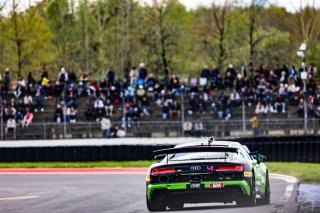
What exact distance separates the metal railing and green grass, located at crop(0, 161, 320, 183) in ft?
22.9

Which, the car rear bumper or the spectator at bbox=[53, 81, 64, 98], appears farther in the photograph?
the spectator at bbox=[53, 81, 64, 98]

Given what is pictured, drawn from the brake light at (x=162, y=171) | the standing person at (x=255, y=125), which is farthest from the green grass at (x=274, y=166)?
the brake light at (x=162, y=171)

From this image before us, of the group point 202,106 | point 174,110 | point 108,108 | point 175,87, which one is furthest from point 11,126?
point 202,106

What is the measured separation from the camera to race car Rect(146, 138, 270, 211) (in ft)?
48.5

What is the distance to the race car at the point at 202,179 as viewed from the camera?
48.5ft

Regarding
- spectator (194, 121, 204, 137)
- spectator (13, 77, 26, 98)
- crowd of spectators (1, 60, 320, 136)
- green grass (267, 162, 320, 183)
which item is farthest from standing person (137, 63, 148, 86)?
green grass (267, 162, 320, 183)

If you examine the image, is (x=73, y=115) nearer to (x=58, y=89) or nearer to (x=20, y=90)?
(x=58, y=89)

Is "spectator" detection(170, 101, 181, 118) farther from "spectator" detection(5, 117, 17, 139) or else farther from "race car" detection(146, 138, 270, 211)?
"race car" detection(146, 138, 270, 211)

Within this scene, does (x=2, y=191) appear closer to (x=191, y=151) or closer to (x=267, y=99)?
(x=191, y=151)

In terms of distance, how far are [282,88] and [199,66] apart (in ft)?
127

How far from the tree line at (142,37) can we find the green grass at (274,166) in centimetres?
2493

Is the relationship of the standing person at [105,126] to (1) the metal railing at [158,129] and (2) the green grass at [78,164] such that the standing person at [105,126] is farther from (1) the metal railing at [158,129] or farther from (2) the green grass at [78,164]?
(2) the green grass at [78,164]

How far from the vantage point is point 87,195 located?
20812mm

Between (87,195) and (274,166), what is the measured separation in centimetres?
1036
